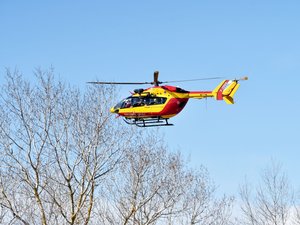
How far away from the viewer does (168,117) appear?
21.5m

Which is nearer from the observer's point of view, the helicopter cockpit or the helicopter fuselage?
the helicopter fuselage

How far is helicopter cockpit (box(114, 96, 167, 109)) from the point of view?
2153cm

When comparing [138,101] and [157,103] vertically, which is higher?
[138,101]

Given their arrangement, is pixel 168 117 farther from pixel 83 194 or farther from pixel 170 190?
pixel 83 194

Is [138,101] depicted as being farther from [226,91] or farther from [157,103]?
[226,91]

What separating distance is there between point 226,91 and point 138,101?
3.78 meters

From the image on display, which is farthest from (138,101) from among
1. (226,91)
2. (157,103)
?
(226,91)

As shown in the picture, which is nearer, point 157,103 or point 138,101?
point 157,103

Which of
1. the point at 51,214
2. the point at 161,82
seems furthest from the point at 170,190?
the point at 51,214

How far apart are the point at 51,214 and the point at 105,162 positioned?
104 inches

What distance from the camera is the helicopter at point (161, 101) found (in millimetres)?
21312

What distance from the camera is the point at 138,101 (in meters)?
21.9

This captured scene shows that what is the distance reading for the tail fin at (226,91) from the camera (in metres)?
21.2

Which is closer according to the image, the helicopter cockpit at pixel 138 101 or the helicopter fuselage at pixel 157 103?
the helicopter fuselage at pixel 157 103
